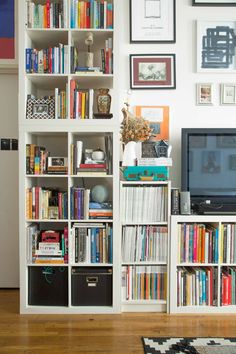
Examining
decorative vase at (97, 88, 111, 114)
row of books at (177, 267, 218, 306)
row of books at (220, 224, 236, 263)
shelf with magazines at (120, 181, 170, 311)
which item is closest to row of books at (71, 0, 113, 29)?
decorative vase at (97, 88, 111, 114)

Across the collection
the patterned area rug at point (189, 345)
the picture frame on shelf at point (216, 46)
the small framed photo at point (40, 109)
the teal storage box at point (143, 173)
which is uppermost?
the picture frame on shelf at point (216, 46)

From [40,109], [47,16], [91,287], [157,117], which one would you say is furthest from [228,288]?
[47,16]

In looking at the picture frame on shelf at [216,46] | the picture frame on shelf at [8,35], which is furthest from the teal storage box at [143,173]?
the picture frame on shelf at [8,35]

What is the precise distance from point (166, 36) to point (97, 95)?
0.81 meters

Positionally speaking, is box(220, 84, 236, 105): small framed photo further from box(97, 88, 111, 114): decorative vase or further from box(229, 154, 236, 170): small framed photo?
box(97, 88, 111, 114): decorative vase

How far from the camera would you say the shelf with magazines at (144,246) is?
8.95 ft

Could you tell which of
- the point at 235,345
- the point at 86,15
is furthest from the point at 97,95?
the point at 235,345

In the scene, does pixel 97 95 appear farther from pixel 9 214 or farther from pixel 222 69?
pixel 9 214

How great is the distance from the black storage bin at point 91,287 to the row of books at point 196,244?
Result: 0.60 metres

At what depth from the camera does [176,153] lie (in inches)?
119

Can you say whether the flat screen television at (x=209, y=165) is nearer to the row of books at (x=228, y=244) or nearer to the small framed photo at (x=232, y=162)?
the small framed photo at (x=232, y=162)

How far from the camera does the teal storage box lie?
2701mm

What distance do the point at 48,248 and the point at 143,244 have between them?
733 mm

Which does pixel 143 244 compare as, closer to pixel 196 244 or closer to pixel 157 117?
pixel 196 244
